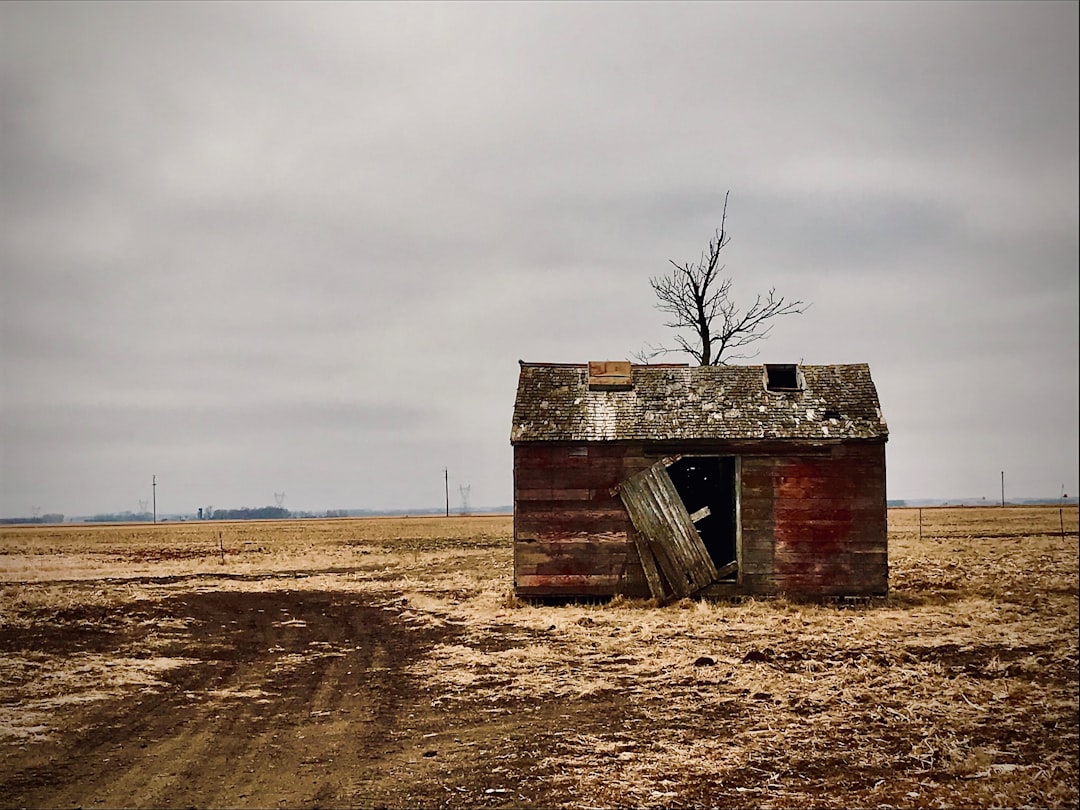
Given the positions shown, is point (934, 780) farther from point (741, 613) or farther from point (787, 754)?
point (741, 613)

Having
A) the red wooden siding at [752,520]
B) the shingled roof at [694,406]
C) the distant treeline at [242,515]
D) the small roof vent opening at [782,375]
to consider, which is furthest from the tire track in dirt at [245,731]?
the distant treeline at [242,515]

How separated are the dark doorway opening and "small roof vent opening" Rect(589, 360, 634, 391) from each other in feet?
11.4

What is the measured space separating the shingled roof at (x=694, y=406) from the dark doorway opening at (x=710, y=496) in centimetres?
311

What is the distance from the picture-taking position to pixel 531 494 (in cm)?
1775

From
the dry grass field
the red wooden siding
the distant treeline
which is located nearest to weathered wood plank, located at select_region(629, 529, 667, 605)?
the red wooden siding

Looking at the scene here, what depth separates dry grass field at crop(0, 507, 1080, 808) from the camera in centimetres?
703

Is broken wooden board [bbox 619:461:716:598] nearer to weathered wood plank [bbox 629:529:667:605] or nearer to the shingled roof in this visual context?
weathered wood plank [bbox 629:529:667:605]

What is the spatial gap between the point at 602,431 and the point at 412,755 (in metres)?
10.5

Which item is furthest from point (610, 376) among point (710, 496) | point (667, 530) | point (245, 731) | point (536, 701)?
point (245, 731)

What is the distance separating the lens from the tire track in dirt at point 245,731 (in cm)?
698

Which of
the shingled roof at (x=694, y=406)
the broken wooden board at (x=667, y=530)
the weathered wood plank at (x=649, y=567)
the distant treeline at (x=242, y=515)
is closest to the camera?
the weathered wood plank at (x=649, y=567)

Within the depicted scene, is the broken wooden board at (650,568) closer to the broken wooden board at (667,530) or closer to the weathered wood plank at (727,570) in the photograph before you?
the broken wooden board at (667,530)

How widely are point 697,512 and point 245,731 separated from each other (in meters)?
10.9

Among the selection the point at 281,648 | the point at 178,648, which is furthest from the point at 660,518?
the point at 178,648
